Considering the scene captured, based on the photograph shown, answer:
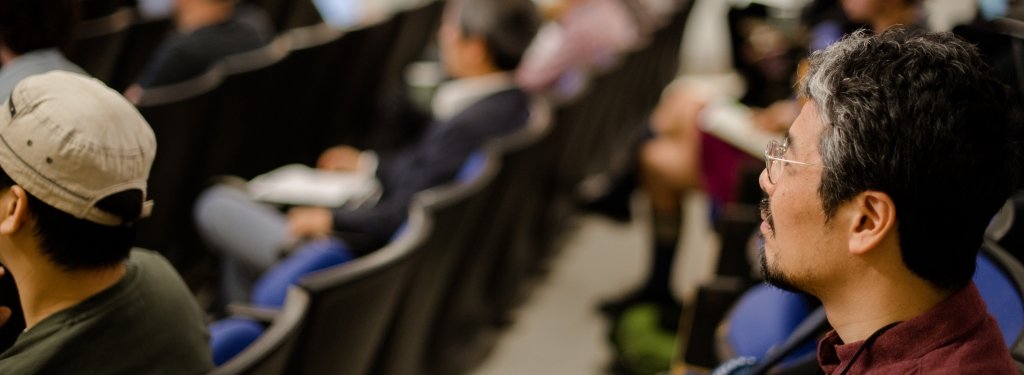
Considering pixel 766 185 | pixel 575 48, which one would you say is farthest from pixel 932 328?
pixel 575 48

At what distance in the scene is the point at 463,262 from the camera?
228 centimetres

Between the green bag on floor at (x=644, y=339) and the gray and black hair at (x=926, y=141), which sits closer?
the gray and black hair at (x=926, y=141)

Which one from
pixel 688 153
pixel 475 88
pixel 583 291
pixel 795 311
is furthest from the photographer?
pixel 583 291

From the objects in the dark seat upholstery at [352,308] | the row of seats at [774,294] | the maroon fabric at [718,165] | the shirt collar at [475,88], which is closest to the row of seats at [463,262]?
the dark seat upholstery at [352,308]

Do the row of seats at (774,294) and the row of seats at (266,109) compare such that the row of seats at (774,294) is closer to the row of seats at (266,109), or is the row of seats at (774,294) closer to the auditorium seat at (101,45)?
the row of seats at (266,109)

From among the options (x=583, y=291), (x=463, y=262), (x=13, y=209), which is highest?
(x=13, y=209)

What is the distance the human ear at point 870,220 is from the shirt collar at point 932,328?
8 centimetres

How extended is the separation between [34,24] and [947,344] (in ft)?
4.73

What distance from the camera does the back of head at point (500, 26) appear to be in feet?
8.19

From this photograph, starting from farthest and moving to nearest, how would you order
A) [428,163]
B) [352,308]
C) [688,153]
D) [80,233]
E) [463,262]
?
[688,153], [428,163], [463,262], [352,308], [80,233]

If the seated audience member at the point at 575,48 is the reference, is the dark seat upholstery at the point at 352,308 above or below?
above

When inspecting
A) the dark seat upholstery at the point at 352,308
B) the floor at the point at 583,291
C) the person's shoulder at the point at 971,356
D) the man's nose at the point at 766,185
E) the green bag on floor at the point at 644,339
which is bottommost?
the floor at the point at 583,291

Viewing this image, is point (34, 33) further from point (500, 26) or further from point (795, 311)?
point (795, 311)

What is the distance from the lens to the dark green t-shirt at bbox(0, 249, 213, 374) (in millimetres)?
1126
